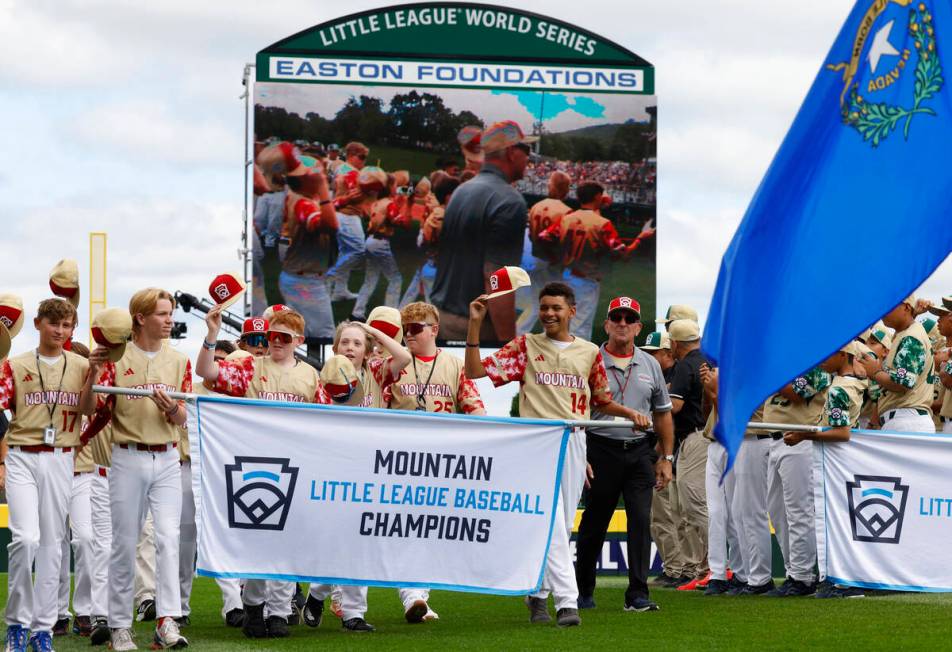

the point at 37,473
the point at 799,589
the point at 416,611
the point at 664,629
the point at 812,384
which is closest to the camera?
the point at 37,473

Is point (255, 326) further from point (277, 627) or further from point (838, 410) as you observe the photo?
point (838, 410)

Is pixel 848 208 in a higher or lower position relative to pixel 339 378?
higher

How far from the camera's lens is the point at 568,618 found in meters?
9.45

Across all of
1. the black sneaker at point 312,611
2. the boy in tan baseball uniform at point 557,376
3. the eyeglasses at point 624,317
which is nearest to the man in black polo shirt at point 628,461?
the eyeglasses at point 624,317

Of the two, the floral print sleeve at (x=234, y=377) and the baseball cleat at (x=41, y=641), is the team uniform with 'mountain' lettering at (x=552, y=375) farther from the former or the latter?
the baseball cleat at (x=41, y=641)

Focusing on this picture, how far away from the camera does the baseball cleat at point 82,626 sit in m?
9.80

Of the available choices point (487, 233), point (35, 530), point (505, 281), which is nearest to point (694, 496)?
point (505, 281)

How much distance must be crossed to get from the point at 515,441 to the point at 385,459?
0.83 m

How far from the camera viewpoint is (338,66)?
23453mm

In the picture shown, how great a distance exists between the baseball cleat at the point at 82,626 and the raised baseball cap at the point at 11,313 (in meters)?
A: 2.04

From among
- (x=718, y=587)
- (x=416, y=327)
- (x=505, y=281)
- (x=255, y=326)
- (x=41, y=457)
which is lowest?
(x=718, y=587)

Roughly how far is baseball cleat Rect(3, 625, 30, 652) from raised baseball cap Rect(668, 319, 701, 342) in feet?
21.1

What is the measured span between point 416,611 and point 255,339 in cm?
245

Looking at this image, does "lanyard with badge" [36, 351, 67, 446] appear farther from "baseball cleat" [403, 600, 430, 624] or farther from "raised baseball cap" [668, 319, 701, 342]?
"raised baseball cap" [668, 319, 701, 342]
